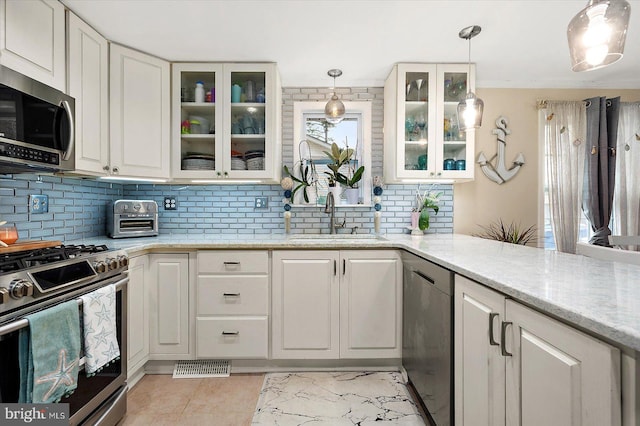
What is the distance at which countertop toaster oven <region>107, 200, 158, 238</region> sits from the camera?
2.48 meters

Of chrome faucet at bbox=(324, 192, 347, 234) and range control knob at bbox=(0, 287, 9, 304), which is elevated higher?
chrome faucet at bbox=(324, 192, 347, 234)

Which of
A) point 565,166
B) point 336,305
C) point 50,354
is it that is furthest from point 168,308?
point 565,166

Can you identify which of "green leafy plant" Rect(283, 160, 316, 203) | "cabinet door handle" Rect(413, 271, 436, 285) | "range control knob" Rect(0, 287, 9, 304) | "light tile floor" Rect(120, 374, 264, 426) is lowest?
"light tile floor" Rect(120, 374, 264, 426)

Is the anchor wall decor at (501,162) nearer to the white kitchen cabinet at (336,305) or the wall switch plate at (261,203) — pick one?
the white kitchen cabinet at (336,305)

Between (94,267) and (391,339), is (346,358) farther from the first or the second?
(94,267)

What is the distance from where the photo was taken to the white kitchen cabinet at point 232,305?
7.49 feet

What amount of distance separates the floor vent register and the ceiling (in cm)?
231

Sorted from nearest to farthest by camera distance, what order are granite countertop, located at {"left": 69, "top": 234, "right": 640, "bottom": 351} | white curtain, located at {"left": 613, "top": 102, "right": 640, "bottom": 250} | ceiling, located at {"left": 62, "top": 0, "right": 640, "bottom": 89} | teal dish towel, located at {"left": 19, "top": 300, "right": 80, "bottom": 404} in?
1. granite countertop, located at {"left": 69, "top": 234, "right": 640, "bottom": 351}
2. teal dish towel, located at {"left": 19, "top": 300, "right": 80, "bottom": 404}
3. ceiling, located at {"left": 62, "top": 0, "right": 640, "bottom": 89}
4. white curtain, located at {"left": 613, "top": 102, "right": 640, "bottom": 250}

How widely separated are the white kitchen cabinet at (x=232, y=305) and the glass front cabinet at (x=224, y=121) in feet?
2.37

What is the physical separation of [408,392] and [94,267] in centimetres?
195

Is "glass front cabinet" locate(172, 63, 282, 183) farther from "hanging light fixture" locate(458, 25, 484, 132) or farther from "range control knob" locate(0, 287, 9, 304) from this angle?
"range control knob" locate(0, 287, 9, 304)

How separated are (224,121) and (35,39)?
119cm

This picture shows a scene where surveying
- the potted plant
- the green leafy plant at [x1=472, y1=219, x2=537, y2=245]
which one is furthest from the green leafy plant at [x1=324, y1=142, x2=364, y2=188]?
the green leafy plant at [x1=472, y1=219, x2=537, y2=245]

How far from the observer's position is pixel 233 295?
230cm
